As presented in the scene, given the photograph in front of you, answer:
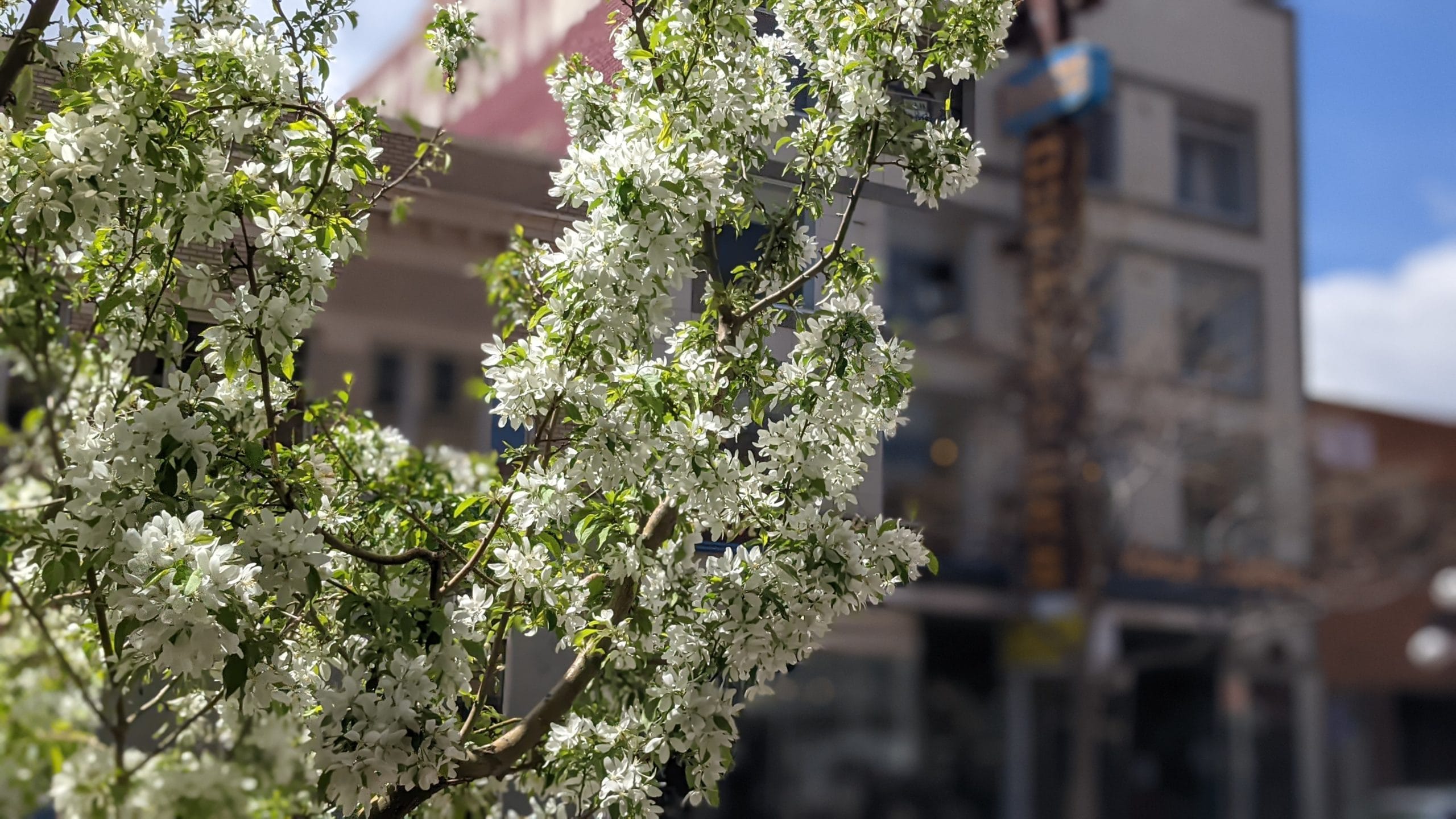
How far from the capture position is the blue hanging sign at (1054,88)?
62.7 ft

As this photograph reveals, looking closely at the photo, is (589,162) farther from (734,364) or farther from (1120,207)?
(1120,207)

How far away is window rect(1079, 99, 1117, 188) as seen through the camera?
22094 mm

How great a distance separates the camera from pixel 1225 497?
22125 mm

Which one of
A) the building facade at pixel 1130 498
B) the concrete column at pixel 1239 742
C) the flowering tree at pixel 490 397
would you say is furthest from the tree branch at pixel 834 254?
the concrete column at pixel 1239 742


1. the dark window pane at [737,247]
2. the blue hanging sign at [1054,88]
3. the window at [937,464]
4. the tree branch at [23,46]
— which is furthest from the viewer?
the window at [937,464]

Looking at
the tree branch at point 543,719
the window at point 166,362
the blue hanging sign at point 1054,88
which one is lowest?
the tree branch at point 543,719

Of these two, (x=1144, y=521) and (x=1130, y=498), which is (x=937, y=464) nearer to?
(x=1130, y=498)

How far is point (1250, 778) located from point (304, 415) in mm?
21487

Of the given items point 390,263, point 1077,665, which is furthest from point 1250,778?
point 390,263

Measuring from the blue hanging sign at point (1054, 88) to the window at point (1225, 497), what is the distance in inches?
198

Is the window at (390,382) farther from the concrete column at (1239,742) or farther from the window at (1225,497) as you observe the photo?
the concrete column at (1239,742)

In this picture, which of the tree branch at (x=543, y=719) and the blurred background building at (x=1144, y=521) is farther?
the blurred background building at (x=1144, y=521)

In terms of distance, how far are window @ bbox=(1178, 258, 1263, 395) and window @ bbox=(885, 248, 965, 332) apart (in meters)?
3.57

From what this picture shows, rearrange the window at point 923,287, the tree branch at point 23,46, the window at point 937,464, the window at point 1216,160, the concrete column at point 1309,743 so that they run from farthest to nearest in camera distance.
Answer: the window at point 1216,160
the concrete column at point 1309,743
the window at point 923,287
the window at point 937,464
the tree branch at point 23,46
